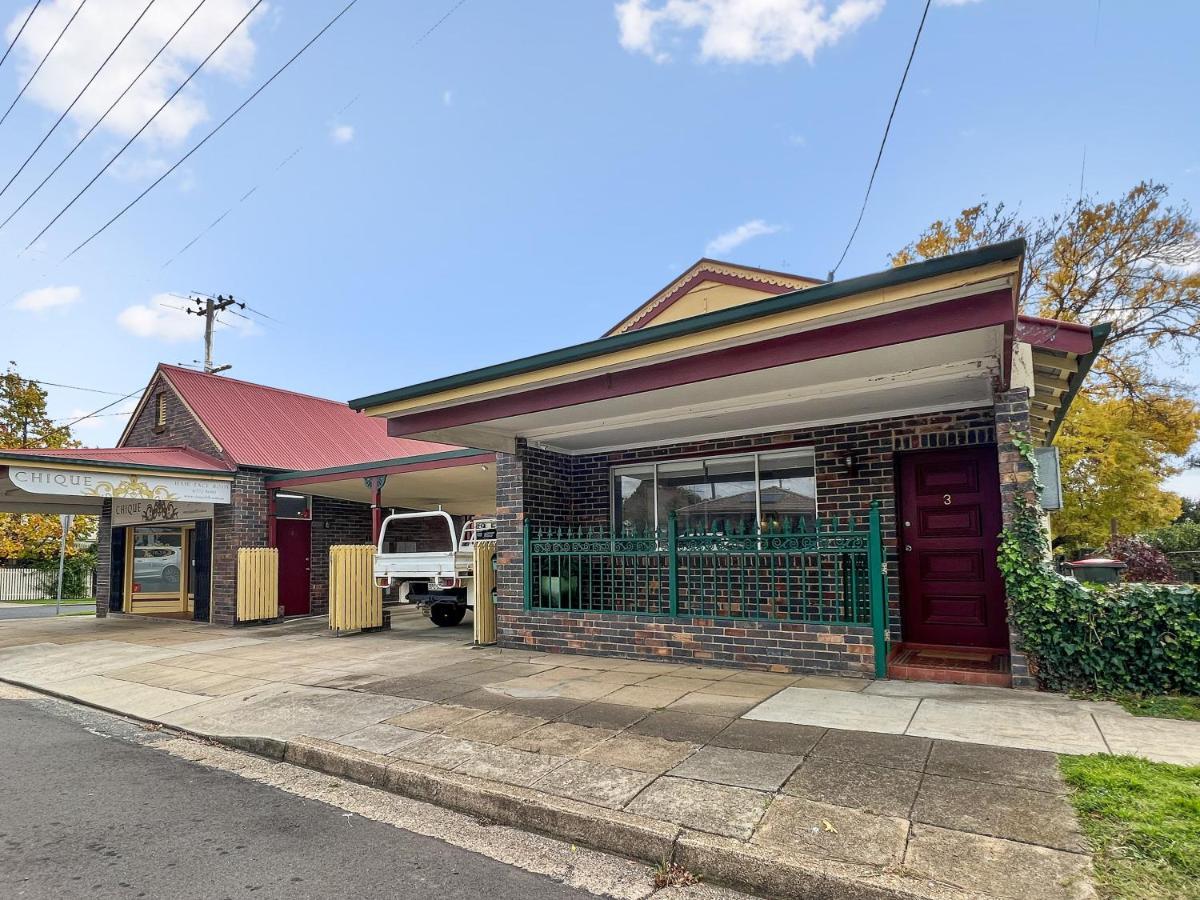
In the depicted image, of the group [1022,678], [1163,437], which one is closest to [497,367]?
[1022,678]

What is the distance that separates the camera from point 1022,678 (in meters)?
6.22

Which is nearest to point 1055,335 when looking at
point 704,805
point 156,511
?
point 704,805

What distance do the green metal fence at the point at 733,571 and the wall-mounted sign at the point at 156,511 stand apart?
32.1 ft

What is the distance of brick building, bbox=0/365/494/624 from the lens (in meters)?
13.2

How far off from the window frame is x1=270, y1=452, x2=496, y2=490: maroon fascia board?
6.71 feet

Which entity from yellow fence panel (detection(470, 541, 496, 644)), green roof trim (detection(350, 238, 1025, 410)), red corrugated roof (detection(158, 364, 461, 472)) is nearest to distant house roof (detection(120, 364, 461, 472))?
red corrugated roof (detection(158, 364, 461, 472))

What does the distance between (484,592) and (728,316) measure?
582 cm

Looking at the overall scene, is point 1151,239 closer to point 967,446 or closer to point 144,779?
point 967,446

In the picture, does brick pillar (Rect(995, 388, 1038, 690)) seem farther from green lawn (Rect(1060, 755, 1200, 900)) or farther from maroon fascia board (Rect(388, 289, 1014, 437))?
green lawn (Rect(1060, 755, 1200, 900))

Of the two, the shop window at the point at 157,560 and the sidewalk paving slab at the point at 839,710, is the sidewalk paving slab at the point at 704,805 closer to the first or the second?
the sidewalk paving slab at the point at 839,710

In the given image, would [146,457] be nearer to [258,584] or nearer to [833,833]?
[258,584]

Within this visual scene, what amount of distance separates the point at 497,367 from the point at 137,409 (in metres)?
14.8

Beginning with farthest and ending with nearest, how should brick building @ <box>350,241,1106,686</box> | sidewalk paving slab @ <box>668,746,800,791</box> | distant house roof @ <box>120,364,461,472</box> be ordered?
distant house roof @ <box>120,364,461,472</box>, brick building @ <box>350,241,1106,686</box>, sidewalk paving slab @ <box>668,746,800,791</box>

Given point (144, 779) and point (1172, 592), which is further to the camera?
point (1172, 592)
